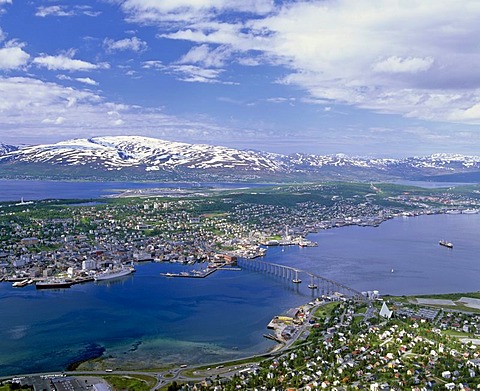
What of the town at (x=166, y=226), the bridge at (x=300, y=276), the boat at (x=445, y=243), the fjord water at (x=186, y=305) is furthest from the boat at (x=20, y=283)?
the boat at (x=445, y=243)

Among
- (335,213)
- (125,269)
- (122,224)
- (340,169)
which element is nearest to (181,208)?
(122,224)

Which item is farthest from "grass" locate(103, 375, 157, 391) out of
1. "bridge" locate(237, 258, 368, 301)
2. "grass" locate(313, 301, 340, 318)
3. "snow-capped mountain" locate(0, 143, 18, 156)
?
"snow-capped mountain" locate(0, 143, 18, 156)

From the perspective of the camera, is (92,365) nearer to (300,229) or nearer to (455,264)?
(455,264)

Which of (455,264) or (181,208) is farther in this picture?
(181,208)

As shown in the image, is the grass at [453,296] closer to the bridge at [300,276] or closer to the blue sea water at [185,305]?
the blue sea water at [185,305]

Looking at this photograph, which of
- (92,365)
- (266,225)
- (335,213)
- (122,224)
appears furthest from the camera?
(335,213)

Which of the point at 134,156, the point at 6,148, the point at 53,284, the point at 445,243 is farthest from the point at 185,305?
the point at 6,148
